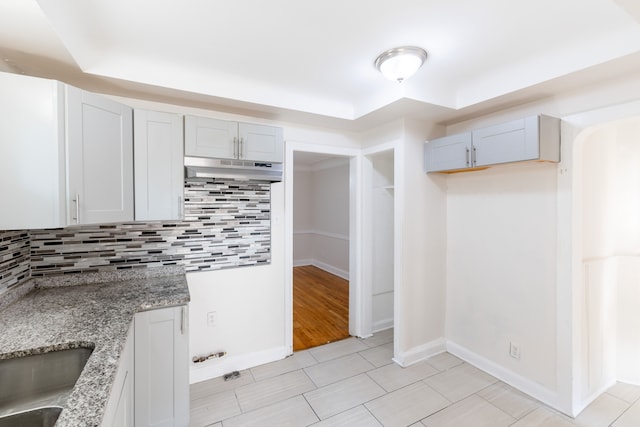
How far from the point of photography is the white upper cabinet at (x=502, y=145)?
6.46ft

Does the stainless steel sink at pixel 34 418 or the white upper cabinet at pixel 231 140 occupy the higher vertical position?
the white upper cabinet at pixel 231 140

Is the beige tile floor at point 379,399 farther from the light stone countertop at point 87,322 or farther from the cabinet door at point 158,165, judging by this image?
the cabinet door at point 158,165

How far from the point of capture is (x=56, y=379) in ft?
4.15

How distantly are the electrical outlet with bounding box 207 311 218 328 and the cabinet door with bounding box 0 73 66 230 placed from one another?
1.35 meters

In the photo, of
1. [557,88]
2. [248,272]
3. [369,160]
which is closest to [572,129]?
[557,88]

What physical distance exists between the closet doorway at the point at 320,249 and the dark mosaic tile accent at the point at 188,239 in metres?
1.34

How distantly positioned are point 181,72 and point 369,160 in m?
1.98

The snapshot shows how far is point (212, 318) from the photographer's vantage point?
8.18 ft

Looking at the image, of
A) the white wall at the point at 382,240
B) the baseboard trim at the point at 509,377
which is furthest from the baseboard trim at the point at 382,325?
the baseboard trim at the point at 509,377

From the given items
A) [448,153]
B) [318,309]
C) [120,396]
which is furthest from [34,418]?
[318,309]

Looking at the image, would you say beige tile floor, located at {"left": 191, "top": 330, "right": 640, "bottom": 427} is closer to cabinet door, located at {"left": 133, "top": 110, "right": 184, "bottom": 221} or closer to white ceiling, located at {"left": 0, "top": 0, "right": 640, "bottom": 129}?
cabinet door, located at {"left": 133, "top": 110, "right": 184, "bottom": 221}

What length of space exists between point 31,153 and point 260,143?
134 centimetres

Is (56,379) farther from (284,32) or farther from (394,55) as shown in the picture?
(394,55)

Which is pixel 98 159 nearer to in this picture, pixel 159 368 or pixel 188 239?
pixel 188 239
